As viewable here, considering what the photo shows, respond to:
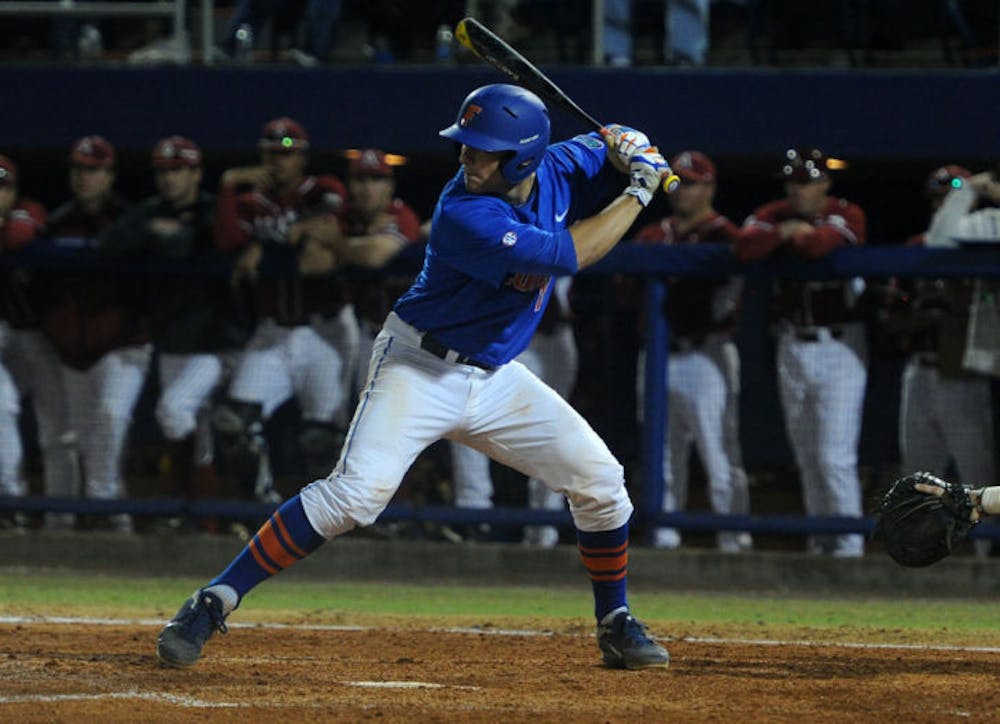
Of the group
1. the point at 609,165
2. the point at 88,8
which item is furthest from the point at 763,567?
the point at 88,8

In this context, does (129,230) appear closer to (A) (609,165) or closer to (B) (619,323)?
(B) (619,323)

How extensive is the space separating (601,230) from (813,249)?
9.61ft

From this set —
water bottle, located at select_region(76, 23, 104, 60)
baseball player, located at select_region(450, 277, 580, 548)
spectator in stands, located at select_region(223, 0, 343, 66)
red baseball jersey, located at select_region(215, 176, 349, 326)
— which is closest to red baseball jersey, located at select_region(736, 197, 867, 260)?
baseball player, located at select_region(450, 277, 580, 548)

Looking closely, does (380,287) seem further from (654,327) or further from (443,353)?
(443,353)

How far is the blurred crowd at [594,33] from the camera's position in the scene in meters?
10.4

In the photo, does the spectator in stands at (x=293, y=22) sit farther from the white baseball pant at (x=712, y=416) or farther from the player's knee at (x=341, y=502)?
the player's knee at (x=341, y=502)

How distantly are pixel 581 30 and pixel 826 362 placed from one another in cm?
392

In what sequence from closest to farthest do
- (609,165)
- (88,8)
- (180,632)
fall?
1. (180,632)
2. (609,165)
3. (88,8)

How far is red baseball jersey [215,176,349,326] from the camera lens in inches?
315

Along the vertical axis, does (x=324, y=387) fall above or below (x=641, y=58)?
below

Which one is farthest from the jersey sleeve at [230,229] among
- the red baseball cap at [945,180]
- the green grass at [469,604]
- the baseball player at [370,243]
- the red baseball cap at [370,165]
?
the red baseball cap at [945,180]

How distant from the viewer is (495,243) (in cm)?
477

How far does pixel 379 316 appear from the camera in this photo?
26.2ft

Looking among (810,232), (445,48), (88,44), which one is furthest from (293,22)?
(810,232)
